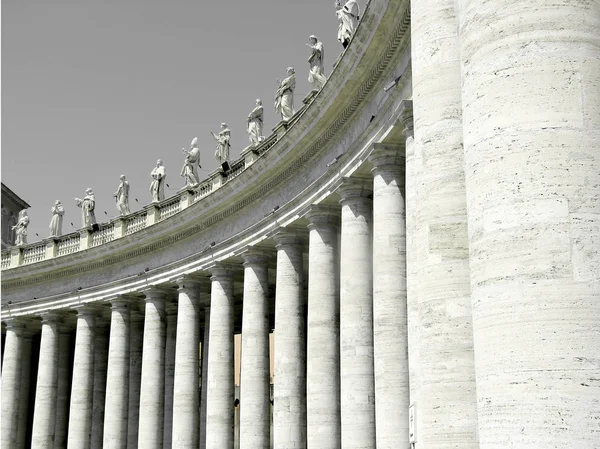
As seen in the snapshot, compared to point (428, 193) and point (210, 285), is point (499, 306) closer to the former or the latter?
point (428, 193)

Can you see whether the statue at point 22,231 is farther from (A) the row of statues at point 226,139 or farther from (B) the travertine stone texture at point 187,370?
(B) the travertine stone texture at point 187,370

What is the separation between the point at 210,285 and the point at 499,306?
244ft

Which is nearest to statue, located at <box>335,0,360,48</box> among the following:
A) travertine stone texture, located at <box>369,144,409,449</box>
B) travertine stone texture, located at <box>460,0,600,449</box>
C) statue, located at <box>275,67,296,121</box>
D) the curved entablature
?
the curved entablature

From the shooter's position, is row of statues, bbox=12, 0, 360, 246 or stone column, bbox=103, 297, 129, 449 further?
stone column, bbox=103, 297, 129, 449

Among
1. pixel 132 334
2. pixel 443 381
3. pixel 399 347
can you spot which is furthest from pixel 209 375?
pixel 443 381

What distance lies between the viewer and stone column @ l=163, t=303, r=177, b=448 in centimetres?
10819

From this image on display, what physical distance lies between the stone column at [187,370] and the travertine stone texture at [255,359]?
509 inches

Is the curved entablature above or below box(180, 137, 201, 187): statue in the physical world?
below

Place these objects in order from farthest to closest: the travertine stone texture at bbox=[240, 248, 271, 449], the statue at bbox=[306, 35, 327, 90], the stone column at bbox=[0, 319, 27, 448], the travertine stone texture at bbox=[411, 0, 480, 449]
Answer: the stone column at bbox=[0, 319, 27, 448] → the travertine stone texture at bbox=[240, 248, 271, 449] → the statue at bbox=[306, 35, 327, 90] → the travertine stone texture at bbox=[411, 0, 480, 449]

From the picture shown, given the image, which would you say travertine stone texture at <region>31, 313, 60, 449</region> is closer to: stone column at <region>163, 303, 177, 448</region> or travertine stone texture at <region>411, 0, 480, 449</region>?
stone column at <region>163, 303, 177, 448</region>

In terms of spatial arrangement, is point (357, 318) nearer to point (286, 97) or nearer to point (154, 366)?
point (286, 97)

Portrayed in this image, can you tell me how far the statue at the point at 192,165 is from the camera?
348 feet

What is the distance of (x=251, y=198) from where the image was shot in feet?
285

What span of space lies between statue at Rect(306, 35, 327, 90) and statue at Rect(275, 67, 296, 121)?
20.3ft
